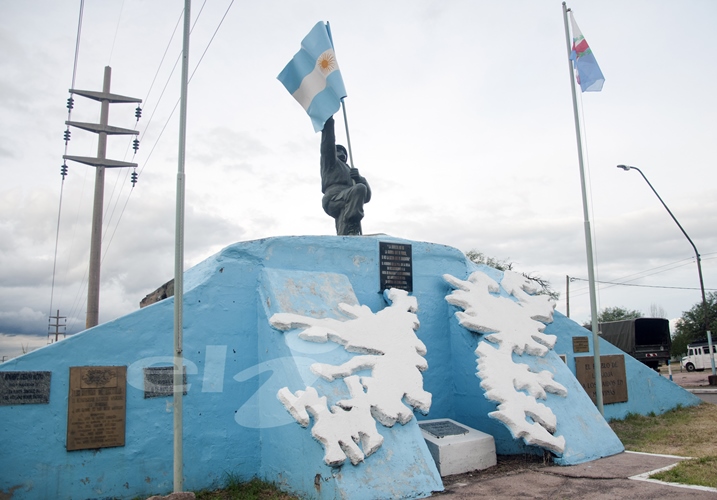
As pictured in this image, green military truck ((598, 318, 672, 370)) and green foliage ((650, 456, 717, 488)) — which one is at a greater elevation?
green military truck ((598, 318, 672, 370))

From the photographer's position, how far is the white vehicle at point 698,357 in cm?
2905

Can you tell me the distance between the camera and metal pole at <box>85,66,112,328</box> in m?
14.4

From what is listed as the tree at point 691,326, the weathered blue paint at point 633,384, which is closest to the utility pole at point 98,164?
the weathered blue paint at point 633,384

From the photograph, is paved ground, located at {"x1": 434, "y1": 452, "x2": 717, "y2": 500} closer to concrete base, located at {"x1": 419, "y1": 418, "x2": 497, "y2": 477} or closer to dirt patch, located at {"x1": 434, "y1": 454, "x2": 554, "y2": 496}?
dirt patch, located at {"x1": 434, "y1": 454, "x2": 554, "y2": 496}

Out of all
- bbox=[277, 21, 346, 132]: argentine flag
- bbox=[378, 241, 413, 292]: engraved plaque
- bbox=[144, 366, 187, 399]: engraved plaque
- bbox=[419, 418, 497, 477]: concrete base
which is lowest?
bbox=[419, 418, 497, 477]: concrete base

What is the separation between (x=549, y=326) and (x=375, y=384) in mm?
4834

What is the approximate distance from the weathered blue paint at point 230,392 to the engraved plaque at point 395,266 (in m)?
0.13

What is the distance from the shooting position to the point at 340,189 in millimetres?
9055

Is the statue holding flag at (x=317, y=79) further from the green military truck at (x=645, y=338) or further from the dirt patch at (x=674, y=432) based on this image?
the green military truck at (x=645, y=338)

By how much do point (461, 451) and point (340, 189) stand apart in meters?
4.47

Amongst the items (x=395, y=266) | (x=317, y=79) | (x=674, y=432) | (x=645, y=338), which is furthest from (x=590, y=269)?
(x=645, y=338)

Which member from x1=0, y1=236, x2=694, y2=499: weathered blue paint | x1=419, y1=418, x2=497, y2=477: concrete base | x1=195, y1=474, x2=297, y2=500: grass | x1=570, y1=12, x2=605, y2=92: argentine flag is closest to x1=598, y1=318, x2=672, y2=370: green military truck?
x1=570, y1=12, x2=605, y2=92: argentine flag

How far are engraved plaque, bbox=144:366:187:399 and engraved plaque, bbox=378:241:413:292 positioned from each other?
2.99 meters

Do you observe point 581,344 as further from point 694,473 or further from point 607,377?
point 694,473
